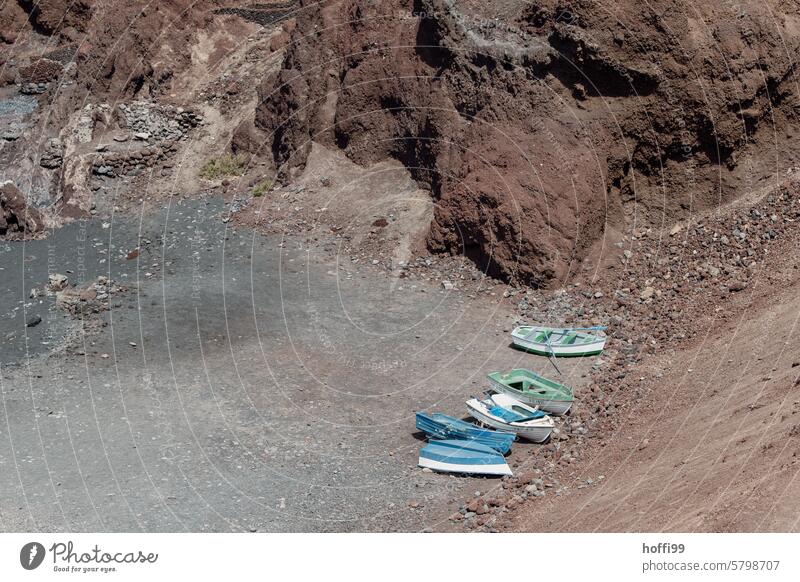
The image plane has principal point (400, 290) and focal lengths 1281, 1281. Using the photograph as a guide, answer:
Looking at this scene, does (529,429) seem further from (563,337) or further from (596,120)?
(596,120)

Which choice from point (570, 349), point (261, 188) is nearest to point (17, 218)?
point (261, 188)

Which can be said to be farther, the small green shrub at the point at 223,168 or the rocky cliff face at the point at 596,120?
the small green shrub at the point at 223,168

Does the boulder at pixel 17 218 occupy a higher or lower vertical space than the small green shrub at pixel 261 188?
lower

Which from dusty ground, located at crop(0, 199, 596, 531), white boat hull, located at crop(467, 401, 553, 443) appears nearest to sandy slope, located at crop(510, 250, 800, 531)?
white boat hull, located at crop(467, 401, 553, 443)

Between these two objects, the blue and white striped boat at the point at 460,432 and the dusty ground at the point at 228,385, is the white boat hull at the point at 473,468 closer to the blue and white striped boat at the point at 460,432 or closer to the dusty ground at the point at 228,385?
the dusty ground at the point at 228,385

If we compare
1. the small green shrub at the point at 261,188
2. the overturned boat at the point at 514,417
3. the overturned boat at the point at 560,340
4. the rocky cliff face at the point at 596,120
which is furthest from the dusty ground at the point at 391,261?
the overturned boat at the point at 514,417

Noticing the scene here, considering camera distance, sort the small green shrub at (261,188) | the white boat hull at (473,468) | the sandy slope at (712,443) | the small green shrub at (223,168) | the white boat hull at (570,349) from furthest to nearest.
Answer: the small green shrub at (223,168), the small green shrub at (261,188), the white boat hull at (570,349), the white boat hull at (473,468), the sandy slope at (712,443)
